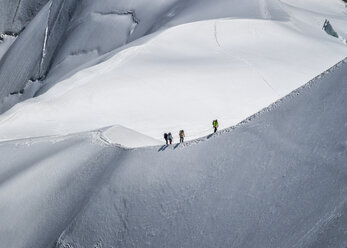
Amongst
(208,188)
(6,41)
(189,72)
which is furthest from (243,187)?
(6,41)

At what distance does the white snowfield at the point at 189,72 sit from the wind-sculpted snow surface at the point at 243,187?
6.15 ft

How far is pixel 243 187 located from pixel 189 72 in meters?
9.36

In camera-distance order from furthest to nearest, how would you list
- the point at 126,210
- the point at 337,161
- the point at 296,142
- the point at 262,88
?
the point at 262,88 < the point at 126,210 < the point at 296,142 < the point at 337,161

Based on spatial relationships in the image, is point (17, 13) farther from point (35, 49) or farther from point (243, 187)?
point (243, 187)

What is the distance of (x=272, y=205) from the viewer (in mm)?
7398

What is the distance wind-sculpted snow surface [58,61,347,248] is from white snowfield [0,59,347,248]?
2cm

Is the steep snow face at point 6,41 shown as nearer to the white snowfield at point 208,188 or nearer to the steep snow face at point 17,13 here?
the steep snow face at point 17,13

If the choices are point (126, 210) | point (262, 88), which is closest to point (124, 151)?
point (126, 210)

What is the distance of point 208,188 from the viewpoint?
328 inches

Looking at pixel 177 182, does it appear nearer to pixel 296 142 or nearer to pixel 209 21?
pixel 296 142

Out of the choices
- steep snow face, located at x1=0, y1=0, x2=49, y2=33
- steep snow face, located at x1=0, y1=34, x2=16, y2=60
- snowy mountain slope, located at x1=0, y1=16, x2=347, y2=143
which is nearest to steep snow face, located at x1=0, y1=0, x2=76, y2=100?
steep snow face, located at x1=0, y1=34, x2=16, y2=60

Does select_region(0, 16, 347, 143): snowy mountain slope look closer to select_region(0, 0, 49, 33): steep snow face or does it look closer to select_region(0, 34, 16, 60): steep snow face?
select_region(0, 34, 16, 60): steep snow face

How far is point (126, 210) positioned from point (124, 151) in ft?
5.39

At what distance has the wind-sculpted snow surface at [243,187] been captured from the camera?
7.04m
